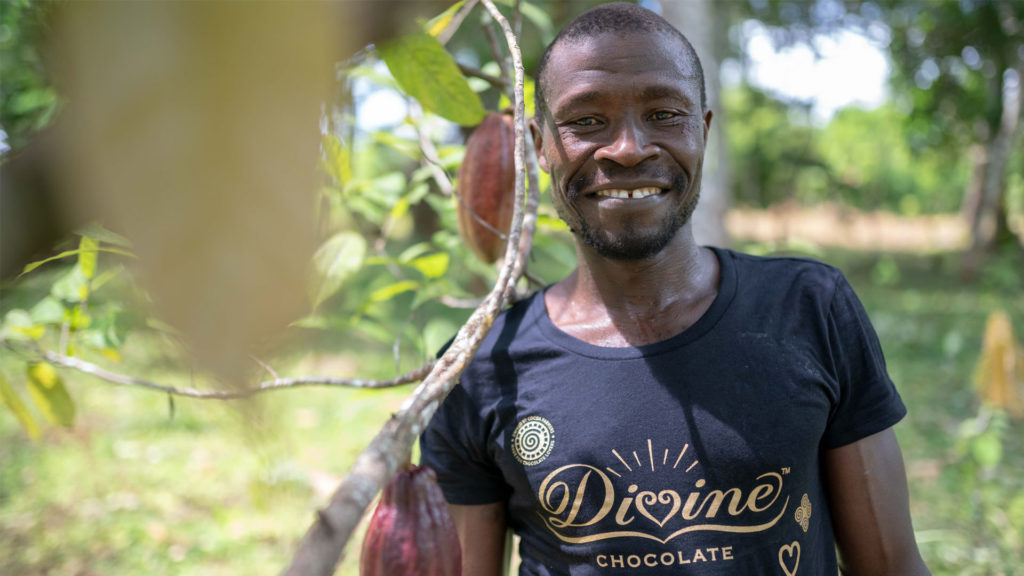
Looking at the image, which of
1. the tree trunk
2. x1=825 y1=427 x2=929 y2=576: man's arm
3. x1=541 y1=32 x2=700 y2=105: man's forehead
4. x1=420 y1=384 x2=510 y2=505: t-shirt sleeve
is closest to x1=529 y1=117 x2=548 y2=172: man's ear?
x1=541 y1=32 x2=700 y2=105: man's forehead

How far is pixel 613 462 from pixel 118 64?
0.93 meters

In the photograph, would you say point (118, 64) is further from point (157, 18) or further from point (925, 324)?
point (925, 324)

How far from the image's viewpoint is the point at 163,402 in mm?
4953

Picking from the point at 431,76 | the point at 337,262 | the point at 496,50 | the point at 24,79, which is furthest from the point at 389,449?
the point at 496,50

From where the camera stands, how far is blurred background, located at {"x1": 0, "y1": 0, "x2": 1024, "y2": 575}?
0.26 meters

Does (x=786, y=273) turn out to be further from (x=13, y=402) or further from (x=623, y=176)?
(x=13, y=402)

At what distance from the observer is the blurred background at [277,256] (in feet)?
0.86

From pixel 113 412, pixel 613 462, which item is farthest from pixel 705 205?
pixel 113 412

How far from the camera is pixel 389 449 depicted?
0.50 meters

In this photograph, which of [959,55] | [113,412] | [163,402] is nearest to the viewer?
[113,412]

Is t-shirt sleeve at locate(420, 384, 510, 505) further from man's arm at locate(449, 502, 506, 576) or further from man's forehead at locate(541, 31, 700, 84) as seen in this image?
man's forehead at locate(541, 31, 700, 84)

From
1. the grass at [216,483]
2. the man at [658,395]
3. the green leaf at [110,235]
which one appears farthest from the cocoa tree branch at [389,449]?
the grass at [216,483]

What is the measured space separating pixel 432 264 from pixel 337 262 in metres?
0.23

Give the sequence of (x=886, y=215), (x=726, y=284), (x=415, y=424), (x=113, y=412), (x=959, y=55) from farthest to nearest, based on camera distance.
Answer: (x=886, y=215) < (x=959, y=55) < (x=113, y=412) < (x=726, y=284) < (x=415, y=424)
